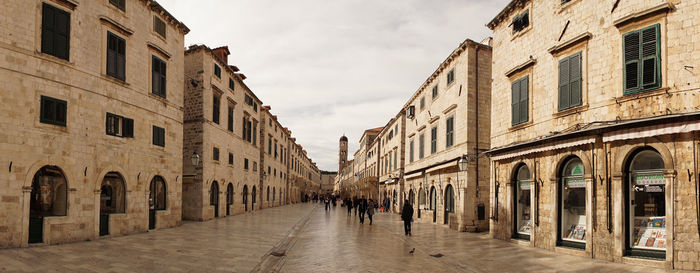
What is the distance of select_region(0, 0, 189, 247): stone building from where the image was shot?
1282 cm

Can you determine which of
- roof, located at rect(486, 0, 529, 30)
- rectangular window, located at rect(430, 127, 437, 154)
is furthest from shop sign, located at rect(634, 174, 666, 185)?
rectangular window, located at rect(430, 127, 437, 154)

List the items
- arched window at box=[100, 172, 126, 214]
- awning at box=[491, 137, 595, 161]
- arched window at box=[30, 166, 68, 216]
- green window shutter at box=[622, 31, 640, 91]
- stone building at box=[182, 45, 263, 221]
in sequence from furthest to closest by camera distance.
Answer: stone building at box=[182, 45, 263, 221] → arched window at box=[100, 172, 126, 214] → arched window at box=[30, 166, 68, 216] → awning at box=[491, 137, 595, 161] → green window shutter at box=[622, 31, 640, 91]

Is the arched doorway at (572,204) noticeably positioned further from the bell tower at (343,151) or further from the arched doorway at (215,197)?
the bell tower at (343,151)

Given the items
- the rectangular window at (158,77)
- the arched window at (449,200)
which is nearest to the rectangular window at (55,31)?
the rectangular window at (158,77)

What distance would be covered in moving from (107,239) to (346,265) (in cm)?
970

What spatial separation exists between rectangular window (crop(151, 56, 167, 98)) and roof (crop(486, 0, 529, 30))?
1493 centimetres

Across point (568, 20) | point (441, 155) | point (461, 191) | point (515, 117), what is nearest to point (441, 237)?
point (461, 191)

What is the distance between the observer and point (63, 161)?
1428cm

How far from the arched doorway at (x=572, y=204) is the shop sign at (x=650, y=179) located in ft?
5.57

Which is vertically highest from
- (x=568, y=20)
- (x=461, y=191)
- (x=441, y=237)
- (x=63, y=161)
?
(x=568, y=20)

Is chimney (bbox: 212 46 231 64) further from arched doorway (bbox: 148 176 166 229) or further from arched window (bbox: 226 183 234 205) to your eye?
arched doorway (bbox: 148 176 166 229)

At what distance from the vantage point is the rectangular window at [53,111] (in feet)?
44.8

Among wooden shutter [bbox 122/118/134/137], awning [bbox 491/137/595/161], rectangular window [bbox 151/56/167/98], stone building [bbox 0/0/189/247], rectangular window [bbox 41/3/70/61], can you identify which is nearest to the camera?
awning [bbox 491/137/595/161]

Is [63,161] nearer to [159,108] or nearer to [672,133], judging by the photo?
[159,108]
